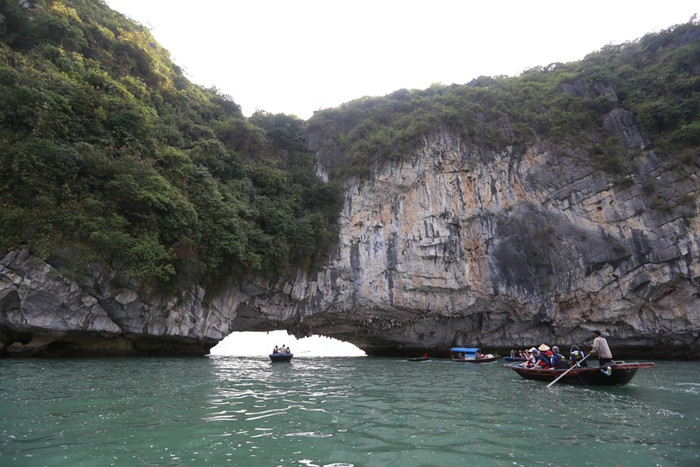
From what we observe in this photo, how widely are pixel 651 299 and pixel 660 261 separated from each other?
2554 mm

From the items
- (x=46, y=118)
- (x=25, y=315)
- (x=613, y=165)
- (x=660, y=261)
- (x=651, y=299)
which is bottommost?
(x=25, y=315)

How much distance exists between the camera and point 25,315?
47.9 feet

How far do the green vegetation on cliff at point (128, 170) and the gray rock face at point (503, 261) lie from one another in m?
2.93

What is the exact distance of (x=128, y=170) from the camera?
16156 mm

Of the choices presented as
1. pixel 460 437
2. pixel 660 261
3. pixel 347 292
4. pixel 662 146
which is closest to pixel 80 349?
pixel 347 292

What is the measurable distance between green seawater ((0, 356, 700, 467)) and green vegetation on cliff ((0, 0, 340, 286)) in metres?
6.83

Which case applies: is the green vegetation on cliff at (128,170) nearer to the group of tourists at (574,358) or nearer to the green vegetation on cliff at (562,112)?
the green vegetation on cliff at (562,112)

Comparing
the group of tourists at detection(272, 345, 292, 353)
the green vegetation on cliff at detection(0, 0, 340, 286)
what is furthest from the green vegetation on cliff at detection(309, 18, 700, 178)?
the group of tourists at detection(272, 345, 292, 353)

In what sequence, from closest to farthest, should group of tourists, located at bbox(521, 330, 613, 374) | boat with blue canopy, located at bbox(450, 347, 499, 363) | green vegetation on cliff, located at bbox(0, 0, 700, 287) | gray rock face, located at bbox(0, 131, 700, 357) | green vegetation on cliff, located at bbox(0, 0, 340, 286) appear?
group of tourists, located at bbox(521, 330, 613, 374)
green vegetation on cliff, located at bbox(0, 0, 340, 286)
green vegetation on cliff, located at bbox(0, 0, 700, 287)
boat with blue canopy, located at bbox(450, 347, 499, 363)
gray rock face, located at bbox(0, 131, 700, 357)

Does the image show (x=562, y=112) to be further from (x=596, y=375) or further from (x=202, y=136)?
(x=202, y=136)

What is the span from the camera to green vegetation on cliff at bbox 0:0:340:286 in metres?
14.5

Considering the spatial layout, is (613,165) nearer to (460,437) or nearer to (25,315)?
(460,437)

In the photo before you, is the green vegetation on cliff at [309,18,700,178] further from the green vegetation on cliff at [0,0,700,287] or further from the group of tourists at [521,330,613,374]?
the group of tourists at [521,330,613,374]

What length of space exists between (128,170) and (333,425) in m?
15.1
